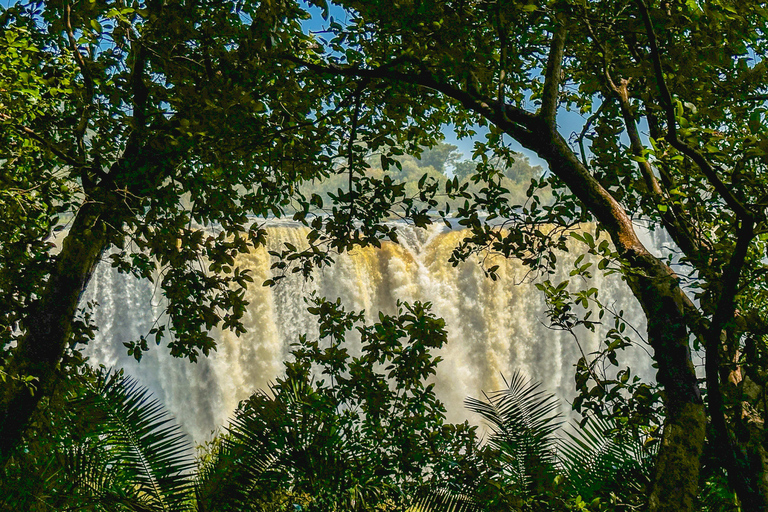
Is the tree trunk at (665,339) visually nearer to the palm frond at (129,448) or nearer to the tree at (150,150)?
the tree at (150,150)

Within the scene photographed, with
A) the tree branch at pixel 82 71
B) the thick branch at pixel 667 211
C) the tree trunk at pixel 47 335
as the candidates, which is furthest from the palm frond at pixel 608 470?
the tree trunk at pixel 47 335

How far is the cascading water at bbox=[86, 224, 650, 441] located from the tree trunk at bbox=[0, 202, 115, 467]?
25.5 feet

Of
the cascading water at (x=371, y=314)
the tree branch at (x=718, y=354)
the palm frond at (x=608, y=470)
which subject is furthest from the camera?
the cascading water at (x=371, y=314)

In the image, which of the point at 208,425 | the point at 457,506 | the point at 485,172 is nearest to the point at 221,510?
the point at 457,506

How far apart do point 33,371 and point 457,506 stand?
2401mm

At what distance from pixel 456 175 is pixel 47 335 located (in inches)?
99.4

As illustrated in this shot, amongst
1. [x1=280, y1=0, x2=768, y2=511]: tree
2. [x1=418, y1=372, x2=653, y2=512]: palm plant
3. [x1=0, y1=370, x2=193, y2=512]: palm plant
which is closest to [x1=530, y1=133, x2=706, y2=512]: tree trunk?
[x1=280, y1=0, x2=768, y2=511]: tree

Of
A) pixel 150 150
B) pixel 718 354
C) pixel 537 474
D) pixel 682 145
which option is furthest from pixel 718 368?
pixel 150 150

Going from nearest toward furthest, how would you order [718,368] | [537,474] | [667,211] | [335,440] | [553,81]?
[718,368]
[667,211]
[553,81]
[537,474]
[335,440]

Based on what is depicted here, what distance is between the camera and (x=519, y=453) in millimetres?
3303

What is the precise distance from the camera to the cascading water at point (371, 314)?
38.5ft

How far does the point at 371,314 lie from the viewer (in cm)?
1235

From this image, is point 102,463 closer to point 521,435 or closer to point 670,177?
point 521,435

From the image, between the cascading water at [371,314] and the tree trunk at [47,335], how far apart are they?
7777mm
